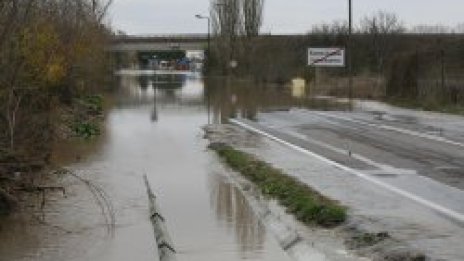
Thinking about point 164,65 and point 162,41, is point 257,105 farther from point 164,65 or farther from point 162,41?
point 164,65

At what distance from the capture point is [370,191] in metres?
13.1

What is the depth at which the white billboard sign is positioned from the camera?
51000 mm

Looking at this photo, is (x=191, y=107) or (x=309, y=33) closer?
(x=191, y=107)

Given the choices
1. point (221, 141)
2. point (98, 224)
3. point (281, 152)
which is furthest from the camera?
point (221, 141)

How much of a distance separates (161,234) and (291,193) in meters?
3.00

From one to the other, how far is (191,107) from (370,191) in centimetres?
2616

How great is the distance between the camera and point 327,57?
51531 millimetres

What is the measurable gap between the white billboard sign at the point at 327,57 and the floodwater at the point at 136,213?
3080cm

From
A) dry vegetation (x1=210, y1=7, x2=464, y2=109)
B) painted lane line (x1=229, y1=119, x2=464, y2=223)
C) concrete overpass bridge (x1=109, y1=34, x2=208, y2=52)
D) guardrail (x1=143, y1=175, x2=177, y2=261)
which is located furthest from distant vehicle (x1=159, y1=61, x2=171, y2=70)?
guardrail (x1=143, y1=175, x2=177, y2=261)

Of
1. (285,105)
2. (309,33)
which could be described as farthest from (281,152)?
(309,33)

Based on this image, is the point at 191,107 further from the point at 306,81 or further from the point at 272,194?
the point at 272,194

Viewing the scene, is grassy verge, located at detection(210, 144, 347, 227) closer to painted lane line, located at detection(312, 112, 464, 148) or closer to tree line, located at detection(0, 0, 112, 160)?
tree line, located at detection(0, 0, 112, 160)

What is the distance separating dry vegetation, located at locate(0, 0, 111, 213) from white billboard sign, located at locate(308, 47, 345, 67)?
56.5 feet

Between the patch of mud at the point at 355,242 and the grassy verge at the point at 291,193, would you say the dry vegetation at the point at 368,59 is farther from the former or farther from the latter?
the patch of mud at the point at 355,242
